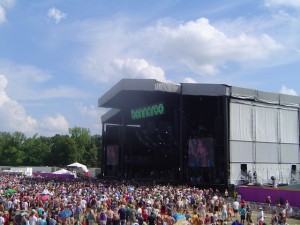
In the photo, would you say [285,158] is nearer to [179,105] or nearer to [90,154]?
[179,105]

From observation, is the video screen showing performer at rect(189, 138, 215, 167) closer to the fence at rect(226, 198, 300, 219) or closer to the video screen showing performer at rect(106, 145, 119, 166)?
the fence at rect(226, 198, 300, 219)

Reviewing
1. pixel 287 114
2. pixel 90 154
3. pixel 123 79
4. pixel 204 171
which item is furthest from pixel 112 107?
pixel 90 154

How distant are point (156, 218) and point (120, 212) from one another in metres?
2.13

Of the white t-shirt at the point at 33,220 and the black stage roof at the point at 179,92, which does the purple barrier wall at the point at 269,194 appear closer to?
the black stage roof at the point at 179,92

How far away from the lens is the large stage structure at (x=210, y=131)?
122 ft

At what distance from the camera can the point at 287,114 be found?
42.1 metres

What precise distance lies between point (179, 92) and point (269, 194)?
16378mm

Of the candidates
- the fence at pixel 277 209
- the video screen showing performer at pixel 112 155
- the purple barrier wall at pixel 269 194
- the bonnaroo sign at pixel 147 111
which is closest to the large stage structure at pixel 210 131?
the bonnaroo sign at pixel 147 111

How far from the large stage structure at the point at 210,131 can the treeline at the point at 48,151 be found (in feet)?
185

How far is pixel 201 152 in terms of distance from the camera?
3872 cm

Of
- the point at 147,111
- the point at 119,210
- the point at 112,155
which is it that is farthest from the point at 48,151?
the point at 119,210

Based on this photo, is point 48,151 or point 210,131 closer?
point 210,131

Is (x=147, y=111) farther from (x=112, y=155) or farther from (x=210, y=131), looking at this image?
(x=112, y=155)

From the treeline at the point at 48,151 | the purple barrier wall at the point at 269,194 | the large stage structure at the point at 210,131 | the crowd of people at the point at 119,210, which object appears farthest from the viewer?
the treeline at the point at 48,151
